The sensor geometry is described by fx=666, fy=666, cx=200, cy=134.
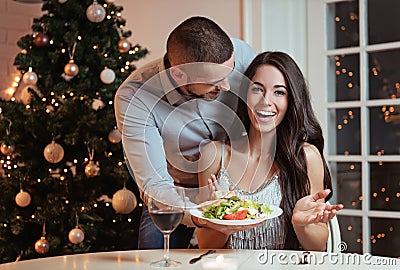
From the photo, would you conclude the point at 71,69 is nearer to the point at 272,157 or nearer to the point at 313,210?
the point at 272,157

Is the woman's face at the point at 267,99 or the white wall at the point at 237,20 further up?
the white wall at the point at 237,20

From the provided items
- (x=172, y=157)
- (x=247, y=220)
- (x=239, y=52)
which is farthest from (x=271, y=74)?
(x=247, y=220)

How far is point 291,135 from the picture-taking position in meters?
2.34

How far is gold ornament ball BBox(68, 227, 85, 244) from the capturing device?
3.01m

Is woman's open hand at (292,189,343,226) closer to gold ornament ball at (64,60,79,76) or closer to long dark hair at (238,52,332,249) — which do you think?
long dark hair at (238,52,332,249)

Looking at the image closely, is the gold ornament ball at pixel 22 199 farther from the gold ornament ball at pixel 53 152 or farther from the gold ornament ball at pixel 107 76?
the gold ornament ball at pixel 107 76

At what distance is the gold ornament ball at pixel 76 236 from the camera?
9.87 feet

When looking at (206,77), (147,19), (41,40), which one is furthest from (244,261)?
(147,19)

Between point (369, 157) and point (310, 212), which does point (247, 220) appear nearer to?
point (310, 212)

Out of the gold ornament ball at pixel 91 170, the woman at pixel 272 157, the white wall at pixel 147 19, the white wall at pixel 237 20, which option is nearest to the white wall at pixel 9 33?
the white wall at pixel 147 19

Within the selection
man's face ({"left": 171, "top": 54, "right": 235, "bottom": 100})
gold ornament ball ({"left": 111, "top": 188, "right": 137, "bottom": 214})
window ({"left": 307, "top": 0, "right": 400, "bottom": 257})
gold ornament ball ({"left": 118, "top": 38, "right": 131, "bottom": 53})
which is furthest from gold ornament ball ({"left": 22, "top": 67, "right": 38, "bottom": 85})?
window ({"left": 307, "top": 0, "right": 400, "bottom": 257})

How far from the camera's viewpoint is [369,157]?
3.26 meters

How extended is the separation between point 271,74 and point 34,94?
135 centimetres

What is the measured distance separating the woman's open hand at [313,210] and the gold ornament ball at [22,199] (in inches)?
62.2
